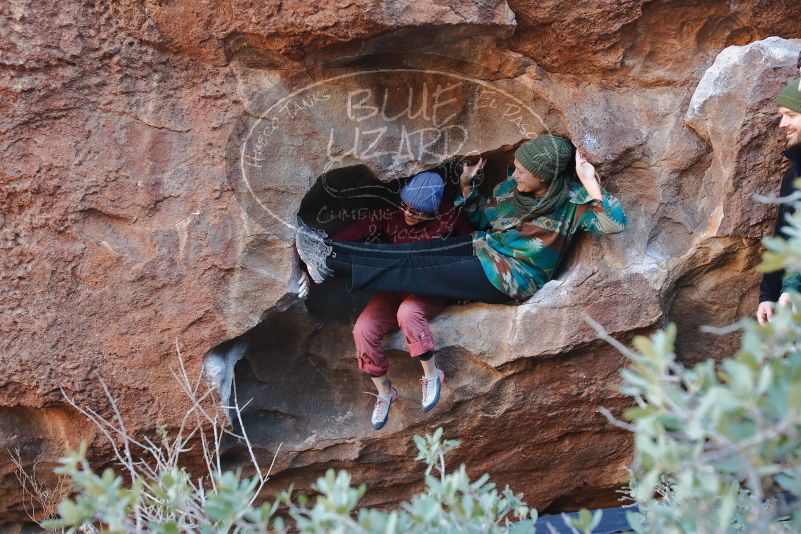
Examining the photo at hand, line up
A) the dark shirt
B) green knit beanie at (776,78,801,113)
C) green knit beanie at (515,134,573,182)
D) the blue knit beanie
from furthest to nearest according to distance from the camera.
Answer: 1. the dark shirt
2. the blue knit beanie
3. green knit beanie at (515,134,573,182)
4. green knit beanie at (776,78,801,113)

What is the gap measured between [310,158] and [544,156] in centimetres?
77

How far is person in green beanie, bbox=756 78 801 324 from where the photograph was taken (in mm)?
2559

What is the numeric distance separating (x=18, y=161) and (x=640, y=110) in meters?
2.01

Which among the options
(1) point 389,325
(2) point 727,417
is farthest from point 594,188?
(2) point 727,417

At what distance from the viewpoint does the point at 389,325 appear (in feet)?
10.0

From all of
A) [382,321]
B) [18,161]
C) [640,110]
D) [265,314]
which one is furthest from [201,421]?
[640,110]

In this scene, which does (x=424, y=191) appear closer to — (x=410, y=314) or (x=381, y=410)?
(x=410, y=314)

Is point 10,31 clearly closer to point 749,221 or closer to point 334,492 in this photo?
point 334,492

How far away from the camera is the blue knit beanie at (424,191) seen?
118 inches

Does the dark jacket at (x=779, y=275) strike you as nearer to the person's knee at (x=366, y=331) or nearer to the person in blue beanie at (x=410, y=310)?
the person in blue beanie at (x=410, y=310)

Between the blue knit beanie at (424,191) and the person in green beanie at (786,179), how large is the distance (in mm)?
1079

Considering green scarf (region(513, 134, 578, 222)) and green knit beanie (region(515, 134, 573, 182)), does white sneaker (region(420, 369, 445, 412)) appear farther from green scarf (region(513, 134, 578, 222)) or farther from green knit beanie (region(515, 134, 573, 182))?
green knit beanie (region(515, 134, 573, 182))

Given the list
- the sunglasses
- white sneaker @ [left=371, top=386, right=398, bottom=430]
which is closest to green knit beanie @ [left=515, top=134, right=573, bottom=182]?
the sunglasses

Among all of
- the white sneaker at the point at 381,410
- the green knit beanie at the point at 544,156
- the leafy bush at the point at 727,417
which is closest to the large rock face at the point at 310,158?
the green knit beanie at the point at 544,156
